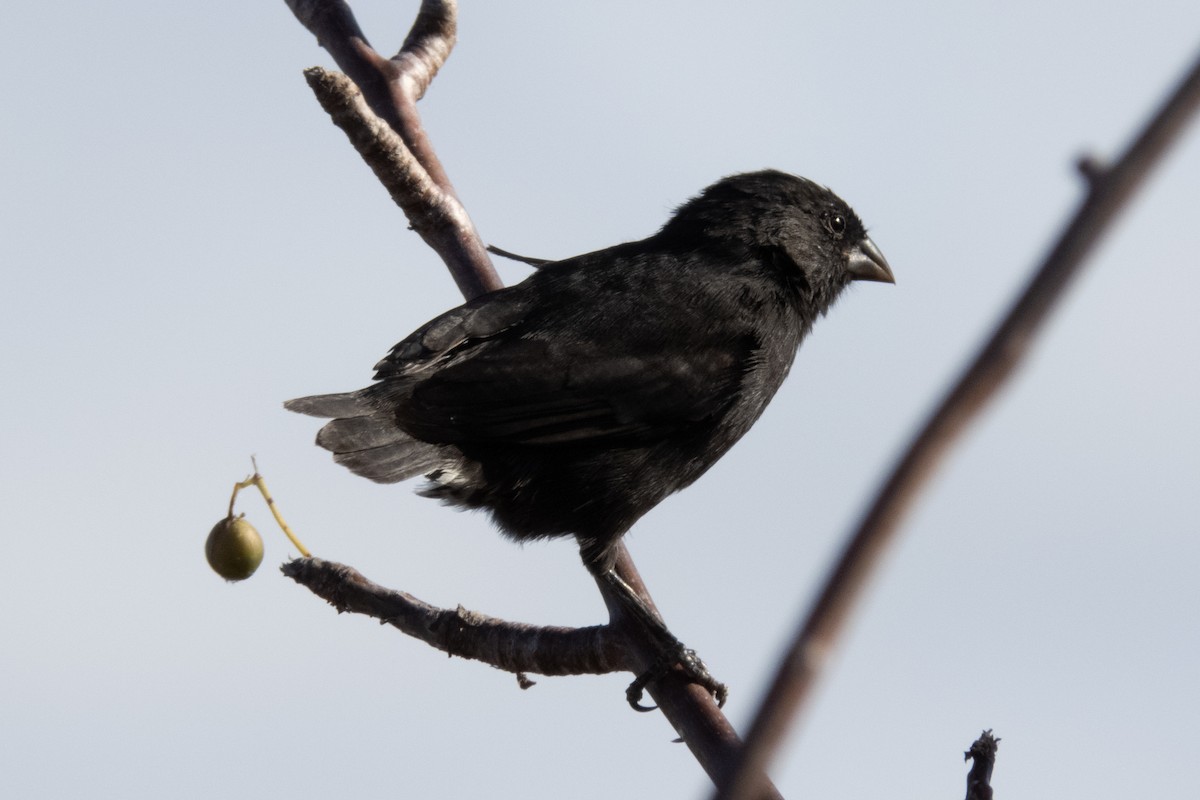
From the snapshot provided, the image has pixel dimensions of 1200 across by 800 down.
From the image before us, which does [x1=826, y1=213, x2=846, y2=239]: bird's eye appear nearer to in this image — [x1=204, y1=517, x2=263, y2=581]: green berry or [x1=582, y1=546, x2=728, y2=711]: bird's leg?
[x1=582, y1=546, x2=728, y2=711]: bird's leg

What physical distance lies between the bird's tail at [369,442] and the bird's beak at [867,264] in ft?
7.13

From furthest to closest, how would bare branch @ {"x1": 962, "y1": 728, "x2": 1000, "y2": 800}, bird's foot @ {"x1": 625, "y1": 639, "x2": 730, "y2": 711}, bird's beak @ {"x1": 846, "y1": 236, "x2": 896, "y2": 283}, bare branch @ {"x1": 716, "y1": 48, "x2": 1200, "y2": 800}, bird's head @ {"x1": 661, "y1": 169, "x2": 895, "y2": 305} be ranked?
bird's beak @ {"x1": 846, "y1": 236, "x2": 896, "y2": 283} → bird's head @ {"x1": 661, "y1": 169, "x2": 895, "y2": 305} → bird's foot @ {"x1": 625, "y1": 639, "x2": 730, "y2": 711} → bare branch @ {"x1": 962, "y1": 728, "x2": 1000, "y2": 800} → bare branch @ {"x1": 716, "y1": 48, "x2": 1200, "y2": 800}

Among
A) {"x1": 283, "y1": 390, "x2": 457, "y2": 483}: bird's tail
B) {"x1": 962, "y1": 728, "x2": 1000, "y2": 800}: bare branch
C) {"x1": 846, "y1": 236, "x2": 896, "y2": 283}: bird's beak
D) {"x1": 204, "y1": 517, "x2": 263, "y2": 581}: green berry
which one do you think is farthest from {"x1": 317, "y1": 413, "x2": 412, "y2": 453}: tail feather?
{"x1": 962, "y1": 728, "x2": 1000, "y2": 800}: bare branch

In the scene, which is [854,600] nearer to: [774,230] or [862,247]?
[774,230]

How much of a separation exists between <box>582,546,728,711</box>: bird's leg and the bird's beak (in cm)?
194

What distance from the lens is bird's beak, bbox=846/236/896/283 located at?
577 cm

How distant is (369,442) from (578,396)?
730 mm

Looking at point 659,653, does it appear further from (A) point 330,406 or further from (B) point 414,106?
(B) point 414,106

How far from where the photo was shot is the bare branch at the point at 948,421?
754 mm

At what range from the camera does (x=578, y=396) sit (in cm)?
456

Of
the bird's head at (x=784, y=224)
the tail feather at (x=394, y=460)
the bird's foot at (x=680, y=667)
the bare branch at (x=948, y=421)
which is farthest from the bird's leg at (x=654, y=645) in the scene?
the bare branch at (x=948, y=421)

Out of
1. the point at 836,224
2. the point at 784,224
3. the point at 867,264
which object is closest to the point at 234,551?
the point at 784,224

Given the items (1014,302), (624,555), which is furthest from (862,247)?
(1014,302)

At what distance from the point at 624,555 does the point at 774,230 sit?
151cm
